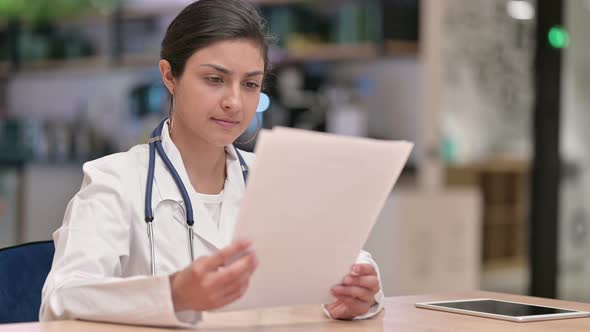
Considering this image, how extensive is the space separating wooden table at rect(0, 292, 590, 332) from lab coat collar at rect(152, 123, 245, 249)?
0.17 m

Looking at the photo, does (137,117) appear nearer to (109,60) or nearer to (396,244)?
(109,60)

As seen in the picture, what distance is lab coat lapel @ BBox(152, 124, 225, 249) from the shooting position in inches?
65.0

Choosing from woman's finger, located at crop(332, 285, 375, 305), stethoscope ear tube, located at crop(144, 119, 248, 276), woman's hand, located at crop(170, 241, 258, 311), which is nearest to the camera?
woman's hand, located at crop(170, 241, 258, 311)

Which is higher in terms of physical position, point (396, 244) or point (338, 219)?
point (338, 219)

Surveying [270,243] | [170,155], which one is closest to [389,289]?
[170,155]

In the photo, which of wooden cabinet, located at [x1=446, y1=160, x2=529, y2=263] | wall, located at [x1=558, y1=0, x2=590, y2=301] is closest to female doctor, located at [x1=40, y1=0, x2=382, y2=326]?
wall, located at [x1=558, y1=0, x2=590, y2=301]

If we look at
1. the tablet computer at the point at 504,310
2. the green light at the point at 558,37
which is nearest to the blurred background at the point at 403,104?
the green light at the point at 558,37

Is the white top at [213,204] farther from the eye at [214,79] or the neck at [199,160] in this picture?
the eye at [214,79]

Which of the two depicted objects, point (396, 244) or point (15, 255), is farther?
point (396, 244)

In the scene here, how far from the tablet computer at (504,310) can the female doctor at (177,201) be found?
0.52 ft

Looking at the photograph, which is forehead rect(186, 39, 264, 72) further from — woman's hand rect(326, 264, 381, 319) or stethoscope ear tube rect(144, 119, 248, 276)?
woman's hand rect(326, 264, 381, 319)

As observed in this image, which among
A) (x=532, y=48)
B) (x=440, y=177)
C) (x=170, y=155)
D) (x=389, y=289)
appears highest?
(x=532, y=48)

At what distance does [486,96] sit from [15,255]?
15.0 feet

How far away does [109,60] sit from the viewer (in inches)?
270
